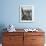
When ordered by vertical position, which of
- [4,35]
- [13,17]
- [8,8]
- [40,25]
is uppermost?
[8,8]

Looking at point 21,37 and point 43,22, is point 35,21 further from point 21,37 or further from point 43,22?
point 21,37

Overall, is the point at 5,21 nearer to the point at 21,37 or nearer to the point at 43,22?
the point at 21,37

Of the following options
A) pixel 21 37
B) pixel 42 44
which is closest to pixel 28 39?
pixel 21 37

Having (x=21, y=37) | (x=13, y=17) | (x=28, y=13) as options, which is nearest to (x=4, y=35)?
(x=21, y=37)

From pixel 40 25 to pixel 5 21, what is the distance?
1.17 m

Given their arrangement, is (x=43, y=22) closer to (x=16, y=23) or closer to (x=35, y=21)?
(x=35, y=21)

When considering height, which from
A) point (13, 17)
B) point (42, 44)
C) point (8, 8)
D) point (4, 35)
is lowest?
point (42, 44)

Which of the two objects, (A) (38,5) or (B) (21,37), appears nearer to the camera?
(B) (21,37)

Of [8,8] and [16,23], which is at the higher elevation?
[8,8]

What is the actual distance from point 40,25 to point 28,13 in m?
0.57

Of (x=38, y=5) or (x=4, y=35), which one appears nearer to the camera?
(x=4, y=35)

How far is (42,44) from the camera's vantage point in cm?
367

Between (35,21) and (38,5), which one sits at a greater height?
(38,5)

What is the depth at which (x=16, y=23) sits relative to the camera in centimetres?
416
